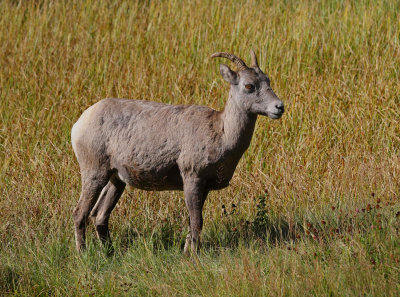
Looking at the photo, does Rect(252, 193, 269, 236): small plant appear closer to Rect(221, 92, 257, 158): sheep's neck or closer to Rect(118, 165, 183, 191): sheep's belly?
Rect(221, 92, 257, 158): sheep's neck

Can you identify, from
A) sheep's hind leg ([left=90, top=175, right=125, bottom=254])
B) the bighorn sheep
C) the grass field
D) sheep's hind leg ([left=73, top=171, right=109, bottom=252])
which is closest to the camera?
the grass field

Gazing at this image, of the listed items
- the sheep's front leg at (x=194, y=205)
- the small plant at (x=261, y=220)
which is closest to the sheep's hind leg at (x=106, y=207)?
the sheep's front leg at (x=194, y=205)

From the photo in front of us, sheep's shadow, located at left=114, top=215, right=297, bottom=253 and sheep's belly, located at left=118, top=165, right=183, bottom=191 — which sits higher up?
sheep's belly, located at left=118, top=165, right=183, bottom=191

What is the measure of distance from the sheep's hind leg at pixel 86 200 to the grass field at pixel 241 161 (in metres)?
0.11

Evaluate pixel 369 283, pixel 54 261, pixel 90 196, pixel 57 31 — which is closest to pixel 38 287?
pixel 54 261

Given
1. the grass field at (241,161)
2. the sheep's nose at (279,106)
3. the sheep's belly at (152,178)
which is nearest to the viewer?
the grass field at (241,161)

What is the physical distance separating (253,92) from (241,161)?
2317 mm

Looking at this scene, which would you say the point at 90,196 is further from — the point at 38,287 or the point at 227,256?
the point at 227,256

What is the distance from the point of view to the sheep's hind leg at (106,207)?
264 inches

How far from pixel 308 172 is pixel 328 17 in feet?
12.7

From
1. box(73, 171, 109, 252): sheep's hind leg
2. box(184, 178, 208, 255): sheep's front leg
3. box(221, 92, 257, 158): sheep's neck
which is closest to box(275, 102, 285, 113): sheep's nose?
box(221, 92, 257, 158): sheep's neck

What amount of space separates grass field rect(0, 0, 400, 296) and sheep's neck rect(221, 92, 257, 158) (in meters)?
0.75

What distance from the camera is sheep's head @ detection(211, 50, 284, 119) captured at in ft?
19.3

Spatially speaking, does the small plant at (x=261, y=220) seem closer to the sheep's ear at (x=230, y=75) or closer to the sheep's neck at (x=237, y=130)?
the sheep's neck at (x=237, y=130)
